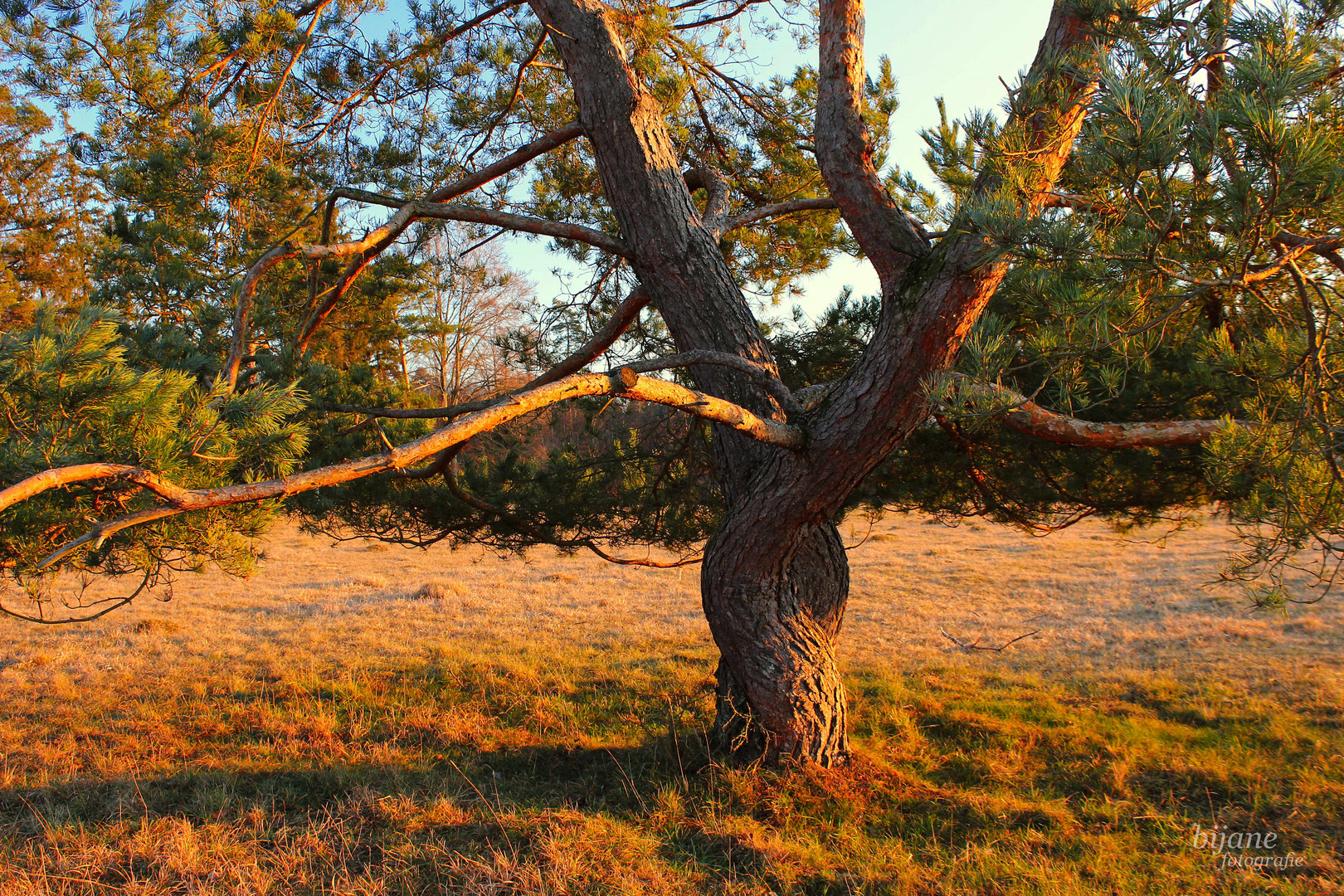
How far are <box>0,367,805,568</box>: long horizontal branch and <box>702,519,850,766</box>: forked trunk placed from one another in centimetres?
115

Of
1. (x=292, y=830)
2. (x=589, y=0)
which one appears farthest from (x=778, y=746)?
(x=589, y=0)

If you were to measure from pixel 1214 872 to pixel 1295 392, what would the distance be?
2103 mm

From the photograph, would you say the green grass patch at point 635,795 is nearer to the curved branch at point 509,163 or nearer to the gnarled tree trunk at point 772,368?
the gnarled tree trunk at point 772,368

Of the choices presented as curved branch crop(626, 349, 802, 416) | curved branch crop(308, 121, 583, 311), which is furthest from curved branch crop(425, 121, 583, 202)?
curved branch crop(626, 349, 802, 416)

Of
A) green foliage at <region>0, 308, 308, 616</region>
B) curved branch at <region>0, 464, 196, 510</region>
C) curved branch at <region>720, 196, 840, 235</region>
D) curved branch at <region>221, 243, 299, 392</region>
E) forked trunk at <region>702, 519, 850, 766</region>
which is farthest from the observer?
curved branch at <region>720, 196, 840, 235</region>

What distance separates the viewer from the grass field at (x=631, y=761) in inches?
120

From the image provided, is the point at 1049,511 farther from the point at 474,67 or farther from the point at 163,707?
the point at 163,707

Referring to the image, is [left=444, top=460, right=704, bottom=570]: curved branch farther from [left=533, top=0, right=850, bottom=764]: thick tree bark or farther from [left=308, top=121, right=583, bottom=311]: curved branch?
[left=308, top=121, right=583, bottom=311]: curved branch

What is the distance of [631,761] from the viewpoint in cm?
432

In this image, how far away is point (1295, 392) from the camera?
240 cm

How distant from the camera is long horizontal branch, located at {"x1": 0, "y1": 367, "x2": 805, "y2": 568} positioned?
1.52 metres

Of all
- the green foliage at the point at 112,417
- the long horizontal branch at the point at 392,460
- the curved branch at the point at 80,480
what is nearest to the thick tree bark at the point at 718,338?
the long horizontal branch at the point at 392,460

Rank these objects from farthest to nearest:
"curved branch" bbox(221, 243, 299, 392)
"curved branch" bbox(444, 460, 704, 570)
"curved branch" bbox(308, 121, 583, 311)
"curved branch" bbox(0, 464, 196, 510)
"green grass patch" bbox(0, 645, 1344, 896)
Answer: "curved branch" bbox(444, 460, 704, 570), "curved branch" bbox(308, 121, 583, 311), "green grass patch" bbox(0, 645, 1344, 896), "curved branch" bbox(221, 243, 299, 392), "curved branch" bbox(0, 464, 196, 510)

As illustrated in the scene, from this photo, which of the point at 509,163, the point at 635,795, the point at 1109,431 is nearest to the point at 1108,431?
the point at 1109,431
